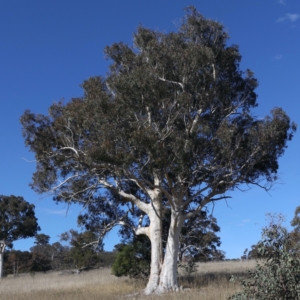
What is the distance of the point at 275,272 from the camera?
25.3 ft

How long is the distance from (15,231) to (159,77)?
106ft

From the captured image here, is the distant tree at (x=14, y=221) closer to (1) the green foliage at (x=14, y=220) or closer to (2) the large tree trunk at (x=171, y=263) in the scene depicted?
(1) the green foliage at (x=14, y=220)

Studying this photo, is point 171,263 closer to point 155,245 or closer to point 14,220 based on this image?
point 155,245

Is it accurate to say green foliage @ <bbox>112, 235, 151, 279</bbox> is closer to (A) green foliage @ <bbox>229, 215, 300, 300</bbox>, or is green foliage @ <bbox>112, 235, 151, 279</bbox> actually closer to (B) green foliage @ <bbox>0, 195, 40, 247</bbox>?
(A) green foliage @ <bbox>229, 215, 300, 300</bbox>

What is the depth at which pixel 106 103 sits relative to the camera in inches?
727

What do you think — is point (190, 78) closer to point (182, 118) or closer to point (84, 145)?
point (182, 118)

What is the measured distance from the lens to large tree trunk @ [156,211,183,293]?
18953 mm

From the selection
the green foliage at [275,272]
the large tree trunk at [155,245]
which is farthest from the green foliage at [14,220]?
the green foliage at [275,272]

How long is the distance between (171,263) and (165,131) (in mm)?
5230

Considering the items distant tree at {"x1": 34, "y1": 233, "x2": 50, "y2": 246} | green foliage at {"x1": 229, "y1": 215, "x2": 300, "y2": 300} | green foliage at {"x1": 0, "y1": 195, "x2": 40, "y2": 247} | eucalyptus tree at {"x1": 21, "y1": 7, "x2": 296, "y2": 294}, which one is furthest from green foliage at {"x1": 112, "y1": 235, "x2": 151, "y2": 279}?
distant tree at {"x1": 34, "y1": 233, "x2": 50, "y2": 246}

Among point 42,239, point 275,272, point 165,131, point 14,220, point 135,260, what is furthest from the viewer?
point 42,239

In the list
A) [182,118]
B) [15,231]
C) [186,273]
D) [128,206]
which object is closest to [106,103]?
[182,118]

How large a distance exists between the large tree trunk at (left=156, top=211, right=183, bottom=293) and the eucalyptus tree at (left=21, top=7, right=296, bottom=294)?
40mm

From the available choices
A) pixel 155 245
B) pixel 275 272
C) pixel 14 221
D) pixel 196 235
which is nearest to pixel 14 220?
pixel 14 221
